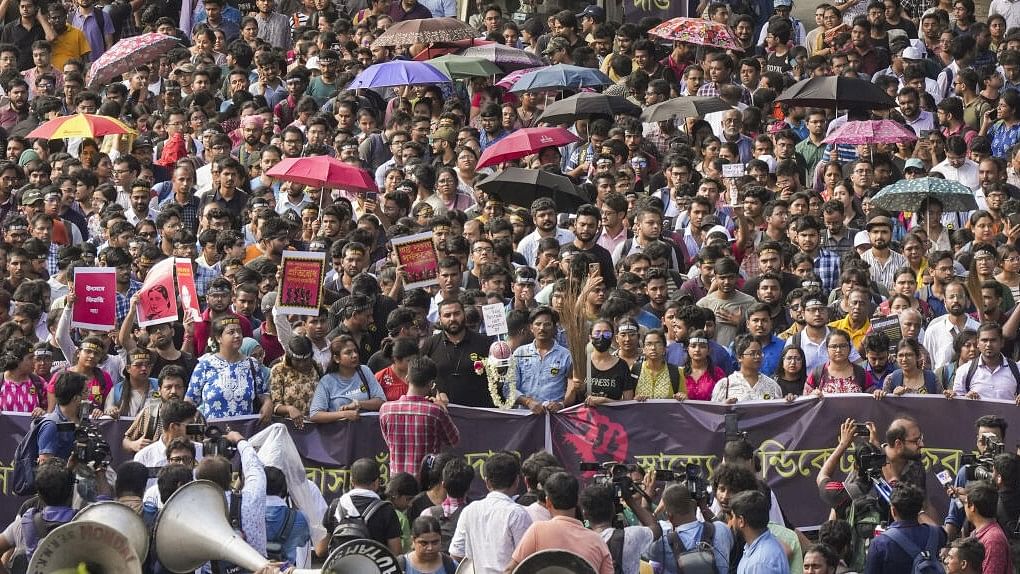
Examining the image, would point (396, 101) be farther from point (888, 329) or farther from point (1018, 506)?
point (1018, 506)

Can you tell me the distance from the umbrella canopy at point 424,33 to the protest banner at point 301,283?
7778mm

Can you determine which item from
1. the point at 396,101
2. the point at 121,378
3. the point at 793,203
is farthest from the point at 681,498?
the point at 396,101

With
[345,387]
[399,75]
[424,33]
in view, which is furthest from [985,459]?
[424,33]

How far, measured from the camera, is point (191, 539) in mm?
11109

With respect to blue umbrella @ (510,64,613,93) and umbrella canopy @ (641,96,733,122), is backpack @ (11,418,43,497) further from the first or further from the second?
blue umbrella @ (510,64,613,93)

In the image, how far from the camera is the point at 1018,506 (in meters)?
12.9

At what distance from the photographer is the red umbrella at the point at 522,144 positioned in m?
19.7

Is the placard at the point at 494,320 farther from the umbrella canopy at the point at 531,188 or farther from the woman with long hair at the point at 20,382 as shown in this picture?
the umbrella canopy at the point at 531,188

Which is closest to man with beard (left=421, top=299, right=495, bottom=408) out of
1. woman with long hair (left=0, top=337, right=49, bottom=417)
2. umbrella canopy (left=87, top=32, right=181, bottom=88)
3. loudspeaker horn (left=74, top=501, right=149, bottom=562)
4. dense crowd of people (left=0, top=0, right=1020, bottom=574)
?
dense crowd of people (left=0, top=0, right=1020, bottom=574)

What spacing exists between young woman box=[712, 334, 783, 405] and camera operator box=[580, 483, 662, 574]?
302 centimetres

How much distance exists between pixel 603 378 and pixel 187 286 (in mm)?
3189

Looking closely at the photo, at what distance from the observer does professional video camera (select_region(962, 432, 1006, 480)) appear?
13.0 meters

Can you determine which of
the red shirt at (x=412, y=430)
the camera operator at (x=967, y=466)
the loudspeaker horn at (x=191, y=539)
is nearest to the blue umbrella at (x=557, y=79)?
the red shirt at (x=412, y=430)

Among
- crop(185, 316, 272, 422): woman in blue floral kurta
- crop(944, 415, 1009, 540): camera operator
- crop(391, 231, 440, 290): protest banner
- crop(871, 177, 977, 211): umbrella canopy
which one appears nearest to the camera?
crop(944, 415, 1009, 540): camera operator
